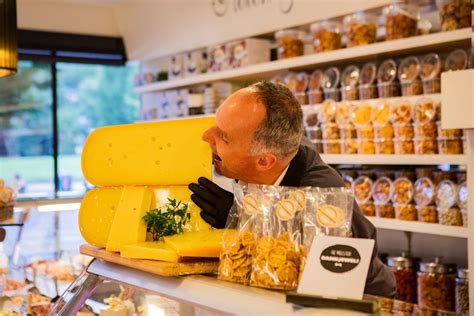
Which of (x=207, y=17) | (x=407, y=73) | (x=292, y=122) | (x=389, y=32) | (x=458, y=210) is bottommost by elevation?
(x=458, y=210)

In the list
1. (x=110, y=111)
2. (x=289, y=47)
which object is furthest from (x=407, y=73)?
(x=110, y=111)

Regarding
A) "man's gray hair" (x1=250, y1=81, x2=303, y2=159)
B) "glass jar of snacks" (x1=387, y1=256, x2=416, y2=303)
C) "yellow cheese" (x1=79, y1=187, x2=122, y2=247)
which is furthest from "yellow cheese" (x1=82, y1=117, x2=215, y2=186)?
"glass jar of snacks" (x1=387, y1=256, x2=416, y2=303)

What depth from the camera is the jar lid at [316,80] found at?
4.24 m

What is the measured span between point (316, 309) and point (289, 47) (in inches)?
140

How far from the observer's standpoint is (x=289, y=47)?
14.9ft

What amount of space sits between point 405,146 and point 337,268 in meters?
2.52

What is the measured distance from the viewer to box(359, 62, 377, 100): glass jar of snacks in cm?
389

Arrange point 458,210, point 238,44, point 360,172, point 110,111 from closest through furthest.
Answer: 1. point 458,210
2. point 360,172
3. point 238,44
4. point 110,111

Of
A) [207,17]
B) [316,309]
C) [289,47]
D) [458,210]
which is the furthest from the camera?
[207,17]

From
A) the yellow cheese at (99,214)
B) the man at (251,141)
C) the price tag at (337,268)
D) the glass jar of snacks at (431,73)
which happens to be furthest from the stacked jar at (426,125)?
the price tag at (337,268)

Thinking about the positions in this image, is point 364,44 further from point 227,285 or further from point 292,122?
point 227,285

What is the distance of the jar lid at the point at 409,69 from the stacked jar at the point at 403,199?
541mm

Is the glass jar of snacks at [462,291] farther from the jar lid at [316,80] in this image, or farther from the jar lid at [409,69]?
the jar lid at [316,80]

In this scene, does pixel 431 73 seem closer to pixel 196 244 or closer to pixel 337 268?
pixel 196 244
